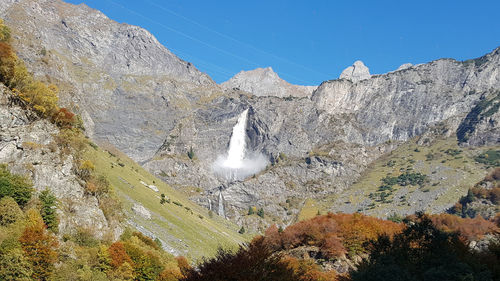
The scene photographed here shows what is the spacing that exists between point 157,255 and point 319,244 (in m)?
33.8

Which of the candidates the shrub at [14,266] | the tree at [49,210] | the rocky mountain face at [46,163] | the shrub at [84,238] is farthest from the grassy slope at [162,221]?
the shrub at [14,266]

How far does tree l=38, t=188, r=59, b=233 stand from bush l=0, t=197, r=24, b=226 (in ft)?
14.3

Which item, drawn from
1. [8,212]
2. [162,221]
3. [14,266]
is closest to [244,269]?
[14,266]

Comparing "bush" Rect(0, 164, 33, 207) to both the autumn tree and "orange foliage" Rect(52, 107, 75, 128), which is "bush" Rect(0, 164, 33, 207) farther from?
the autumn tree

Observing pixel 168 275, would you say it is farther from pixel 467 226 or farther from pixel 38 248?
pixel 467 226

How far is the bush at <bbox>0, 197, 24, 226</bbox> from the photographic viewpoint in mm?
60406

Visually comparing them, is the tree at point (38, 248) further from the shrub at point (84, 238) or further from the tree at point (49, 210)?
the shrub at point (84, 238)

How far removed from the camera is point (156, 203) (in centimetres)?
13775

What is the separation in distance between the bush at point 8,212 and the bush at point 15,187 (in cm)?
182

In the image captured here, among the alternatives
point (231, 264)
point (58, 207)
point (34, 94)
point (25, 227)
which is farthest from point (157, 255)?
point (231, 264)

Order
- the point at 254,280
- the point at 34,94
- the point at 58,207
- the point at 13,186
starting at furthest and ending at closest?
the point at 34,94, the point at 58,207, the point at 13,186, the point at 254,280

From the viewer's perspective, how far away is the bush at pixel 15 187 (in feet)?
206

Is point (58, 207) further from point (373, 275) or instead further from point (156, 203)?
point (156, 203)

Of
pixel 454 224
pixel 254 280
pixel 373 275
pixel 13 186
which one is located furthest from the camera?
pixel 454 224
